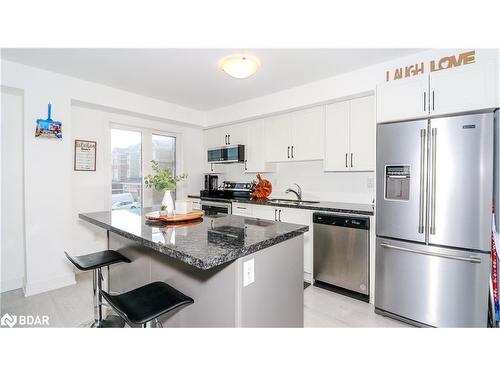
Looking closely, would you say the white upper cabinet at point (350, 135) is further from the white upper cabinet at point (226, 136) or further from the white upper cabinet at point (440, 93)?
the white upper cabinet at point (226, 136)

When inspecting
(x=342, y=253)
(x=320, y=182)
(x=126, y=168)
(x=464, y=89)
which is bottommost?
(x=342, y=253)

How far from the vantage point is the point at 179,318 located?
1.61 m

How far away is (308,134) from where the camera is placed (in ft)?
11.1

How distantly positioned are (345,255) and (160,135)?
348 cm

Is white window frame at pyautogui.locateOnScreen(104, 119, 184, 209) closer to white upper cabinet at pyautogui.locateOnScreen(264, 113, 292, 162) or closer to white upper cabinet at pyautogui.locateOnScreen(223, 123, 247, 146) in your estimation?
white upper cabinet at pyautogui.locateOnScreen(223, 123, 247, 146)

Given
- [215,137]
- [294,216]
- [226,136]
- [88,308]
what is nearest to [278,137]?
[226,136]

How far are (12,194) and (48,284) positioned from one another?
1136 millimetres

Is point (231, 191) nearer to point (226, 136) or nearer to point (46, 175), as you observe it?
point (226, 136)

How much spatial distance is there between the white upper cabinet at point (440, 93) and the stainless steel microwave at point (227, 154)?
2224mm

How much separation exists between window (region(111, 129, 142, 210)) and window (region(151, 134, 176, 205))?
0.25m

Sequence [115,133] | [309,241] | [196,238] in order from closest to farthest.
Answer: [196,238] < [309,241] < [115,133]
